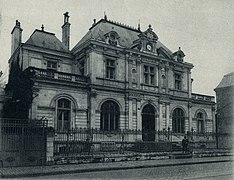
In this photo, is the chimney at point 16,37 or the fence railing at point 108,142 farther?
the chimney at point 16,37

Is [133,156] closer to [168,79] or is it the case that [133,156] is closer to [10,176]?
[10,176]

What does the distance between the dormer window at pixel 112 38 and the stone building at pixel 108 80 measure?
0.09 metres

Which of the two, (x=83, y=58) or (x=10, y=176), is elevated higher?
(x=83, y=58)

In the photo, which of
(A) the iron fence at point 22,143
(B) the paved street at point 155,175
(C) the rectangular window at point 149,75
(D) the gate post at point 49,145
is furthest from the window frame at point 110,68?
(B) the paved street at point 155,175

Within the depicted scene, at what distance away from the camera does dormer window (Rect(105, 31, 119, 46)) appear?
82.0ft


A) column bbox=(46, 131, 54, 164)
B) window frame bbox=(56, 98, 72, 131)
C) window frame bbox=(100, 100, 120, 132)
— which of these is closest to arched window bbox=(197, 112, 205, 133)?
window frame bbox=(100, 100, 120, 132)

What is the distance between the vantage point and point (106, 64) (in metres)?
24.8

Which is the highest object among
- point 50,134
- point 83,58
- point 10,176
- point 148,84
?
point 83,58

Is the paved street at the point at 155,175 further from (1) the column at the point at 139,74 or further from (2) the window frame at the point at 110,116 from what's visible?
(1) the column at the point at 139,74

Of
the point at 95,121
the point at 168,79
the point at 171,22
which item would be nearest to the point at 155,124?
the point at 168,79

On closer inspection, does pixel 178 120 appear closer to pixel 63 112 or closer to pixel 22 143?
pixel 63 112

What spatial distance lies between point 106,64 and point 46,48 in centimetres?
545

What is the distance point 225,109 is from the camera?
34219 millimetres

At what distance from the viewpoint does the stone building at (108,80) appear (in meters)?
22.0
